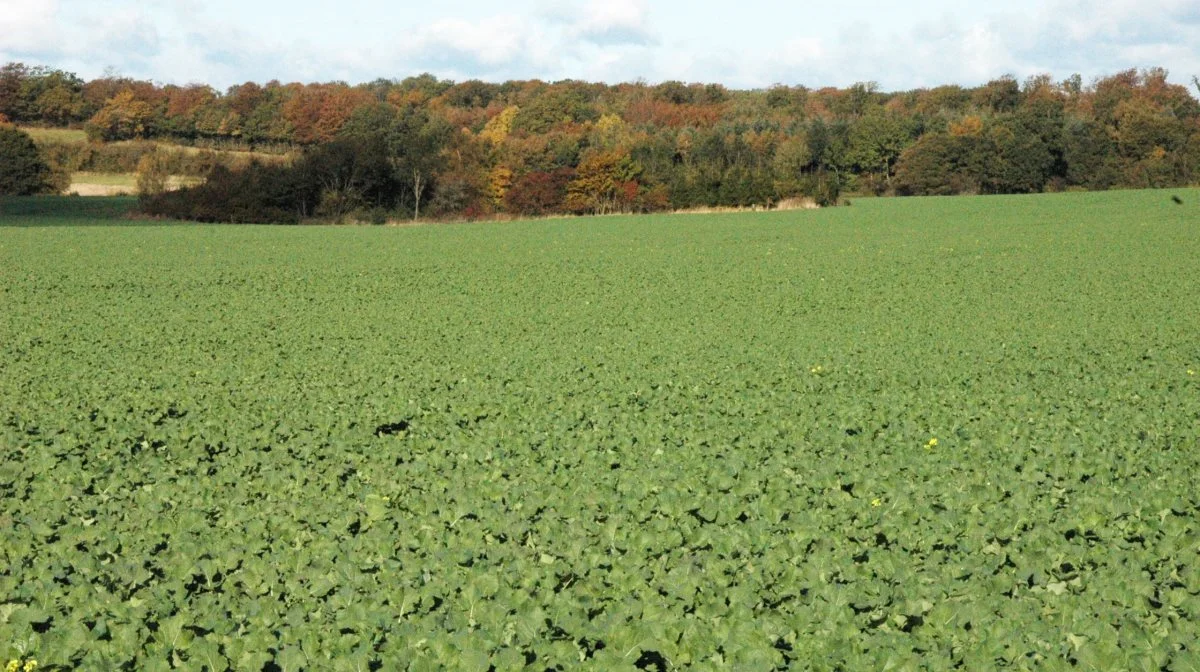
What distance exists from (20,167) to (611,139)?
39.6m

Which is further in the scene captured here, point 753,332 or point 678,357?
point 753,332

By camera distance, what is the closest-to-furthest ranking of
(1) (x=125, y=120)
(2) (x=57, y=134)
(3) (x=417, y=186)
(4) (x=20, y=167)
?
(3) (x=417, y=186) → (4) (x=20, y=167) → (1) (x=125, y=120) → (2) (x=57, y=134)

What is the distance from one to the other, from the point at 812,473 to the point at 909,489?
0.83 metres

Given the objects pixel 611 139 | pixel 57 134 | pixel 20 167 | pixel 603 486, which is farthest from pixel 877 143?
pixel 603 486

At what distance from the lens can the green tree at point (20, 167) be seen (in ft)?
242

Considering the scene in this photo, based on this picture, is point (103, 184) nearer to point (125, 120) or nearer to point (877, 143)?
point (125, 120)

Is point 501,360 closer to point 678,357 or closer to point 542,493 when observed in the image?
point 678,357

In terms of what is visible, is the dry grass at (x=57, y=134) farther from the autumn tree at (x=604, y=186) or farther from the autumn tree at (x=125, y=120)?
the autumn tree at (x=604, y=186)

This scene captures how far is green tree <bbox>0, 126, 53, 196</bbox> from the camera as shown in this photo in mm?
73750

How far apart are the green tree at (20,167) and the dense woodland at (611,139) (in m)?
15.2

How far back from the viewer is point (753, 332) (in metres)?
18.6

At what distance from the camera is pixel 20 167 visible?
7500cm

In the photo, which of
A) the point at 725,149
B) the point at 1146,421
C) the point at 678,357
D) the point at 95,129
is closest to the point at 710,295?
the point at 678,357

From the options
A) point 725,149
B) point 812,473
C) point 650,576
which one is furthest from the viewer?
point 725,149
